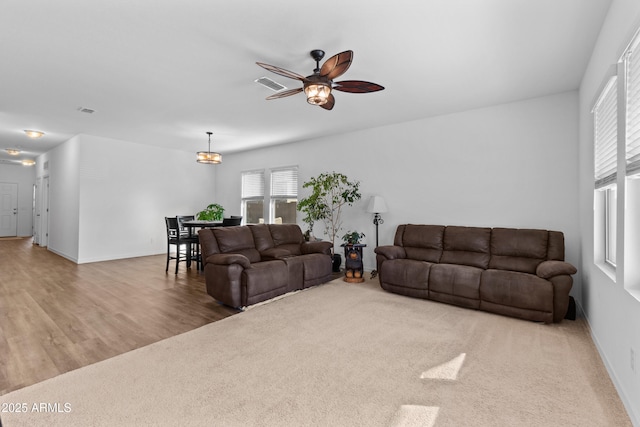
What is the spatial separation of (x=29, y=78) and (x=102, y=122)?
1959 mm

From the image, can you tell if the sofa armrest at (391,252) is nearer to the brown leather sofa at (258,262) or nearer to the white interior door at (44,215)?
the brown leather sofa at (258,262)

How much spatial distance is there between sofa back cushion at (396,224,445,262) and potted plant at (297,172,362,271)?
1318 millimetres

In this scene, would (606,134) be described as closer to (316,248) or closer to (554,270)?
(554,270)

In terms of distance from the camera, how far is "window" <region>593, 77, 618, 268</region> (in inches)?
95.7

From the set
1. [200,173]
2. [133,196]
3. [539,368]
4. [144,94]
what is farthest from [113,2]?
[200,173]

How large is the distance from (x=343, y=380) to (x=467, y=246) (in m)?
2.93

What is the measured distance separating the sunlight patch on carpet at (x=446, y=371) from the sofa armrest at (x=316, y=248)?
2745mm

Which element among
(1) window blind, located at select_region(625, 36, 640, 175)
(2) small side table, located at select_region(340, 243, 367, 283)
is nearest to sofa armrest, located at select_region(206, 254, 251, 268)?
(2) small side table, located at select_region(340, 243, 367, 283)

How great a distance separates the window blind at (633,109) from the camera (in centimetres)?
185

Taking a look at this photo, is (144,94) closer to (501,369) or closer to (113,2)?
(113,2)

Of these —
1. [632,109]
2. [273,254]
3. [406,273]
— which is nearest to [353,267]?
[406,273]

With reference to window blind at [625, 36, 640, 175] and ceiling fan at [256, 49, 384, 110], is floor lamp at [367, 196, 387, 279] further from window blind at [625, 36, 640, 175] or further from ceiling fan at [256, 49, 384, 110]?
window blind at [625, 36, 640, 175]

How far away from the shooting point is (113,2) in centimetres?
229

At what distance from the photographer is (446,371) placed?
224 centimetres
